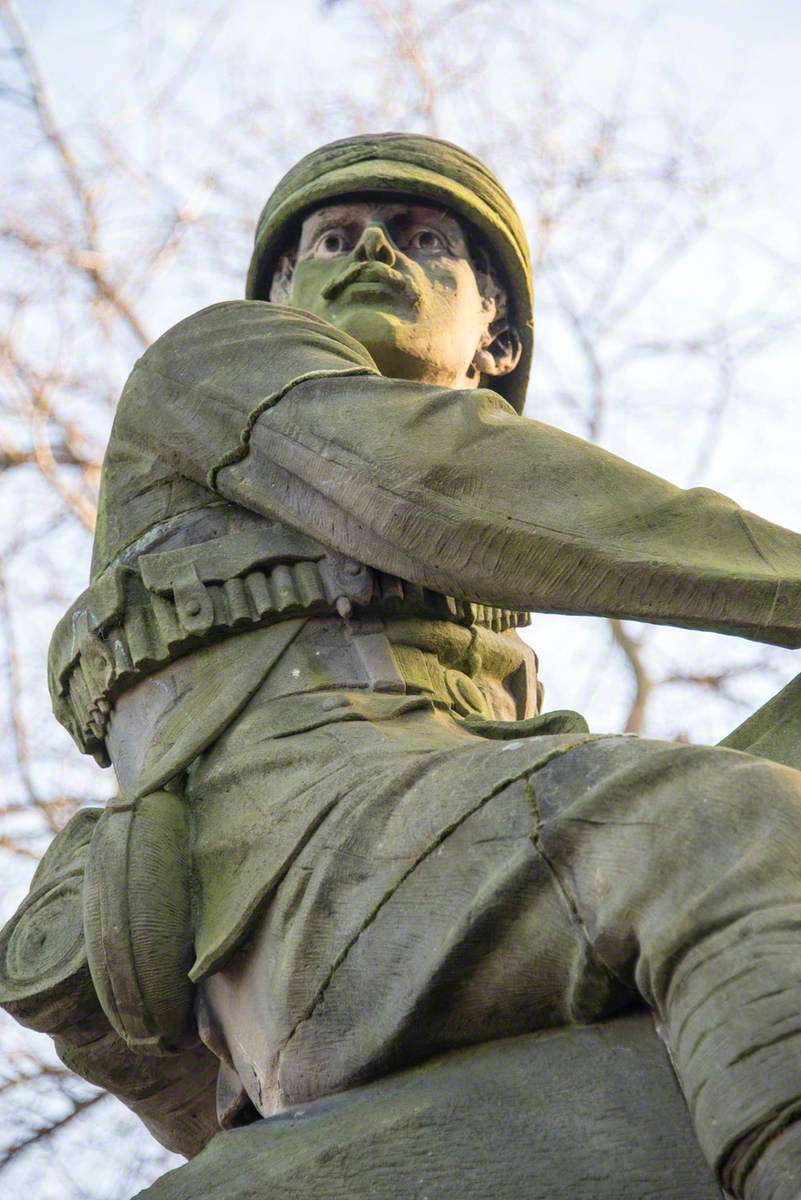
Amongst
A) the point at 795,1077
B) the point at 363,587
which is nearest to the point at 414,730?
the point at 363,587

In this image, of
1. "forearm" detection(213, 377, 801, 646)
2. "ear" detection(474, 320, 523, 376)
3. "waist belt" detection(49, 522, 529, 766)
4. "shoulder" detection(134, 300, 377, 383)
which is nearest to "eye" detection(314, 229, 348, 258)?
"ear" detection(474, 320, 523, 376)

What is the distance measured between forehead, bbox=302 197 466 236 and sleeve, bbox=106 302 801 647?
0.71 m

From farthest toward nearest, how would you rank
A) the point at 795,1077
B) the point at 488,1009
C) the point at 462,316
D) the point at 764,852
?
the point at 462,316 < the point at 488,1009 < the point at 764,852 < the point at 795,1077

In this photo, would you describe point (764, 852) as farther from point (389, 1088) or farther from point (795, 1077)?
point (389, 1088)

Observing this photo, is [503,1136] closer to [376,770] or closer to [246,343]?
[376,770]

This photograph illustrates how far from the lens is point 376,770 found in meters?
3.20

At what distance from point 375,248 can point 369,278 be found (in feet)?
0.24

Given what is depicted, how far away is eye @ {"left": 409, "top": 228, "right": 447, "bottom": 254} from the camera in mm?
4590

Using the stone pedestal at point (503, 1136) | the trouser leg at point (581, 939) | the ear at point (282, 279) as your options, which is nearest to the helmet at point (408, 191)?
the ear at point (282, 279)

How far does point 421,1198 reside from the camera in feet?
8.96

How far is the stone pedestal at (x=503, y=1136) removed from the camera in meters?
2.69

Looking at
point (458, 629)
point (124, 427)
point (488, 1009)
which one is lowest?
point (488, 1009)

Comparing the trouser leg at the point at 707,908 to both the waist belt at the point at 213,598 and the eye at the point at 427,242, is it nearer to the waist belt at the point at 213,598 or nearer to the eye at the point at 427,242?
the waist belt at the point at 213,598

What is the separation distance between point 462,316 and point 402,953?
194 centimetres
